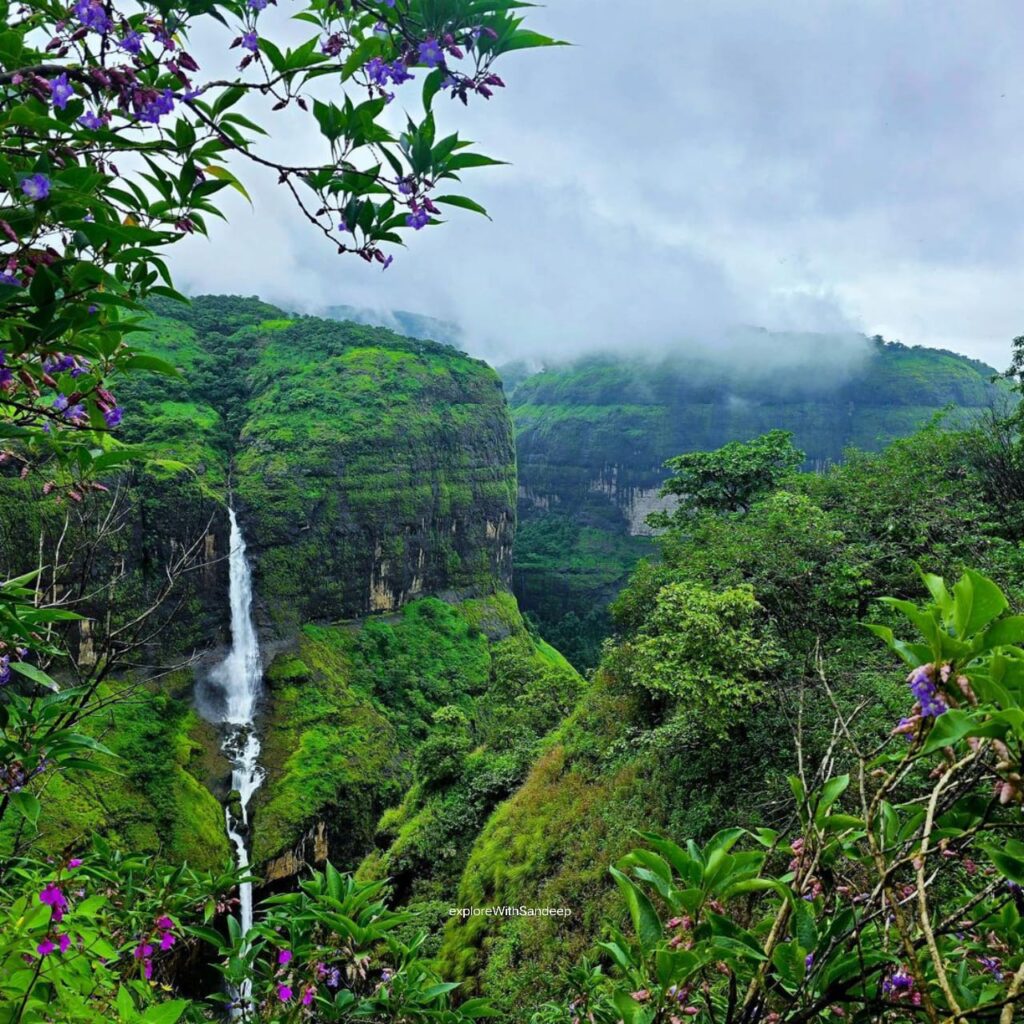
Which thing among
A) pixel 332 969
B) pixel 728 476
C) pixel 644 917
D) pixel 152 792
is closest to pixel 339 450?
pixel 152 792

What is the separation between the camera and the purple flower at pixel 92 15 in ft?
4.16

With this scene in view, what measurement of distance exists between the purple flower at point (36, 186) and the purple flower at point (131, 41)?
54 centimetres

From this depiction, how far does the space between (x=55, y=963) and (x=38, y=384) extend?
4.79 ft

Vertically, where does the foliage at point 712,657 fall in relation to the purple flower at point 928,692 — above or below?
below

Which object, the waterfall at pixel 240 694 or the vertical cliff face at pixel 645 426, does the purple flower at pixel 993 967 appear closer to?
the waterfall at pixel 240 694

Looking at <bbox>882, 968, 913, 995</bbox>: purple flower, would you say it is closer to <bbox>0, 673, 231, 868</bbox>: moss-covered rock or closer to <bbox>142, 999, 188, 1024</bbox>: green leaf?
<bbox>142, 999, 188, 1024</bbox>: green leaf

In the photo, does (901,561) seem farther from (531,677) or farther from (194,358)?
(194,358)

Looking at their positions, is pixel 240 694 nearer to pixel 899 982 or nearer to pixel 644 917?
pixel 644 917

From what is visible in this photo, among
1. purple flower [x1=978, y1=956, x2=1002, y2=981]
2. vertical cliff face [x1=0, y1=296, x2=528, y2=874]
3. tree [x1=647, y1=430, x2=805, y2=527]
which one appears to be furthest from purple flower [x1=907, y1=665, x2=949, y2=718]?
tree [x1=647, y1=430, x2=805, y2=527]

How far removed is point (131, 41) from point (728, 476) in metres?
17.6

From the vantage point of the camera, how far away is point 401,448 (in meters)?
41.2

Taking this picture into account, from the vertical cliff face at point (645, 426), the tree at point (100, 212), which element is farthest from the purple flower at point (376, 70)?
the vertical cliff face at point (645, 426)

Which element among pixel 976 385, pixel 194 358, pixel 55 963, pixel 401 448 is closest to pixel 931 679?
pixel 55 963

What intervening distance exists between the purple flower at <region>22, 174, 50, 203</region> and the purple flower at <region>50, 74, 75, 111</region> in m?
0.31
